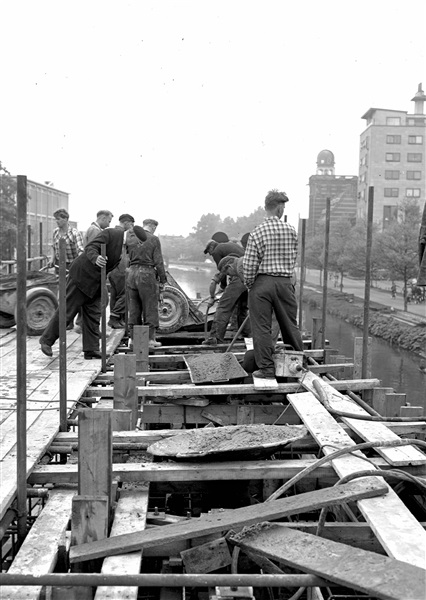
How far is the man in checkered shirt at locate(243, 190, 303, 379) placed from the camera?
7.20 m

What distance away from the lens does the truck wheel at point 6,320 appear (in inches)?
480

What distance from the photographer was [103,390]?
7.39 m

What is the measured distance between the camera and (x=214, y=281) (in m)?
12.2

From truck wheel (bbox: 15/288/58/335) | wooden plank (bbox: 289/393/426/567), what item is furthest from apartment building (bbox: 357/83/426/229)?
wooden plank (bbox: 289/393/426/567)

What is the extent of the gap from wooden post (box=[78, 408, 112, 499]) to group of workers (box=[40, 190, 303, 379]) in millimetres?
3322

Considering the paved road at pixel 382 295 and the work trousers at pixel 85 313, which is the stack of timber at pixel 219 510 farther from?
the paved road at pixel 382 295

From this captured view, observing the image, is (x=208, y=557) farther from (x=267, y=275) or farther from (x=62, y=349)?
(x=267, y=275)

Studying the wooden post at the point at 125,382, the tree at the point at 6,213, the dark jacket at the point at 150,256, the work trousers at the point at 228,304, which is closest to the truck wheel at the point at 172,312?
the work trousers at the point at 228,304

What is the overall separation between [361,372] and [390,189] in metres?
63.5

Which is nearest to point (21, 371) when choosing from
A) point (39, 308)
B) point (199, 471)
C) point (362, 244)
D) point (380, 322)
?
point (199, 471)

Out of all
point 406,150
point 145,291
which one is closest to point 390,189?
point 406,150

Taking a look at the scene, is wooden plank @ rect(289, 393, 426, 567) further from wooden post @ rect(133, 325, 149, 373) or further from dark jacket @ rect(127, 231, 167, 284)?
dark jacket @ rect(127, 231, 167, 284)

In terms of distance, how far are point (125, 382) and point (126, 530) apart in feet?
7.62

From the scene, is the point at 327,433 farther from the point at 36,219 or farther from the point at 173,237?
the point at 173,237
